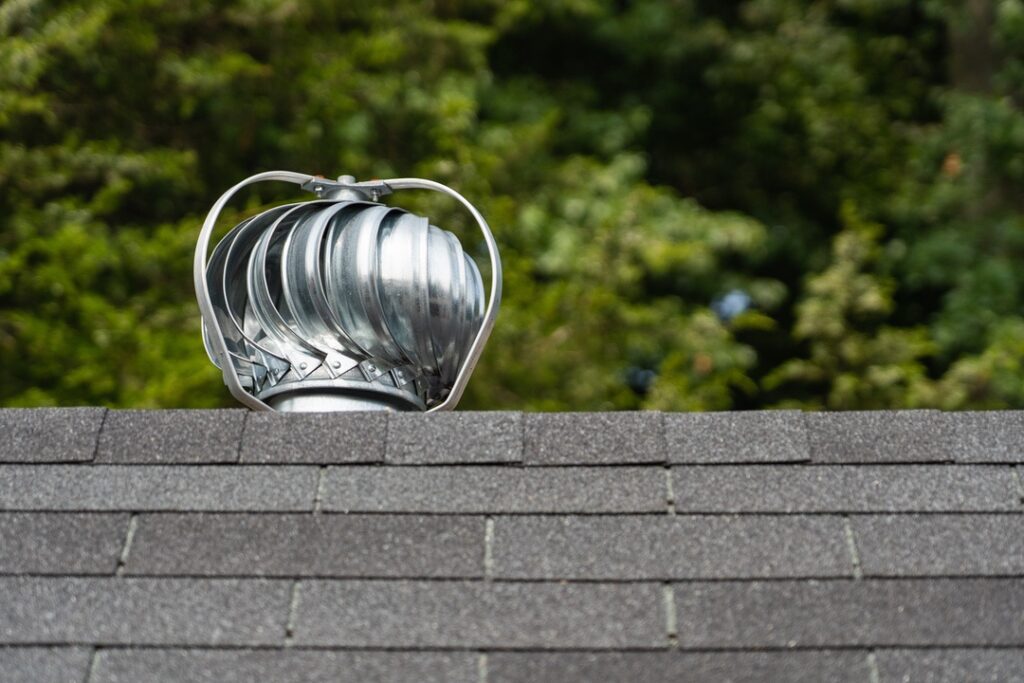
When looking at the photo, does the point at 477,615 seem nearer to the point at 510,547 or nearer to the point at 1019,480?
the point at 510,547

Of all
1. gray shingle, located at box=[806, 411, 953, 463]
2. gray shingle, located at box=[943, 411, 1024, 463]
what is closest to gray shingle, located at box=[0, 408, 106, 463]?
gray shingle, located at box=[806, 411, 953, 463]

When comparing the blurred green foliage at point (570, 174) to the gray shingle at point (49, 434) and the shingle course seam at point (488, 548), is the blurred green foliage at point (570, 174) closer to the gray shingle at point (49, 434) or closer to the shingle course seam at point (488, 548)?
the gray shingle at point (49, 434)

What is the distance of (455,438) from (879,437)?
23.5 inches

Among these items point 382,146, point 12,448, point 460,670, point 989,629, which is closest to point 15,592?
point 12,448

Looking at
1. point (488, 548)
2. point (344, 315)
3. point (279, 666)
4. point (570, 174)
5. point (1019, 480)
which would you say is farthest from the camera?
point (570, 174)

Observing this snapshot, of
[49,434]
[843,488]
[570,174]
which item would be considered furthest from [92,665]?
[570,174]

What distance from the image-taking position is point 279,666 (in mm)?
1659

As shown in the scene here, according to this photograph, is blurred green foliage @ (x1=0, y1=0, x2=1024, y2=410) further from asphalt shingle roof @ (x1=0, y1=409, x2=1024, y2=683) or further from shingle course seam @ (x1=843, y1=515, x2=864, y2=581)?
shingle course seam @ (x1=843, y1=515, x2=864, y2=581)

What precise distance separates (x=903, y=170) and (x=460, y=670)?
25.4 feet

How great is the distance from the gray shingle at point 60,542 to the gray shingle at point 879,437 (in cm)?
96

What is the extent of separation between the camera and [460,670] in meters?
1.66

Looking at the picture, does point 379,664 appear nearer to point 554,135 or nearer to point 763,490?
point 763,490

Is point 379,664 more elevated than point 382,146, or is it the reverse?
point 379,664

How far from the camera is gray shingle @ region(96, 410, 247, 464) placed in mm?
1924
